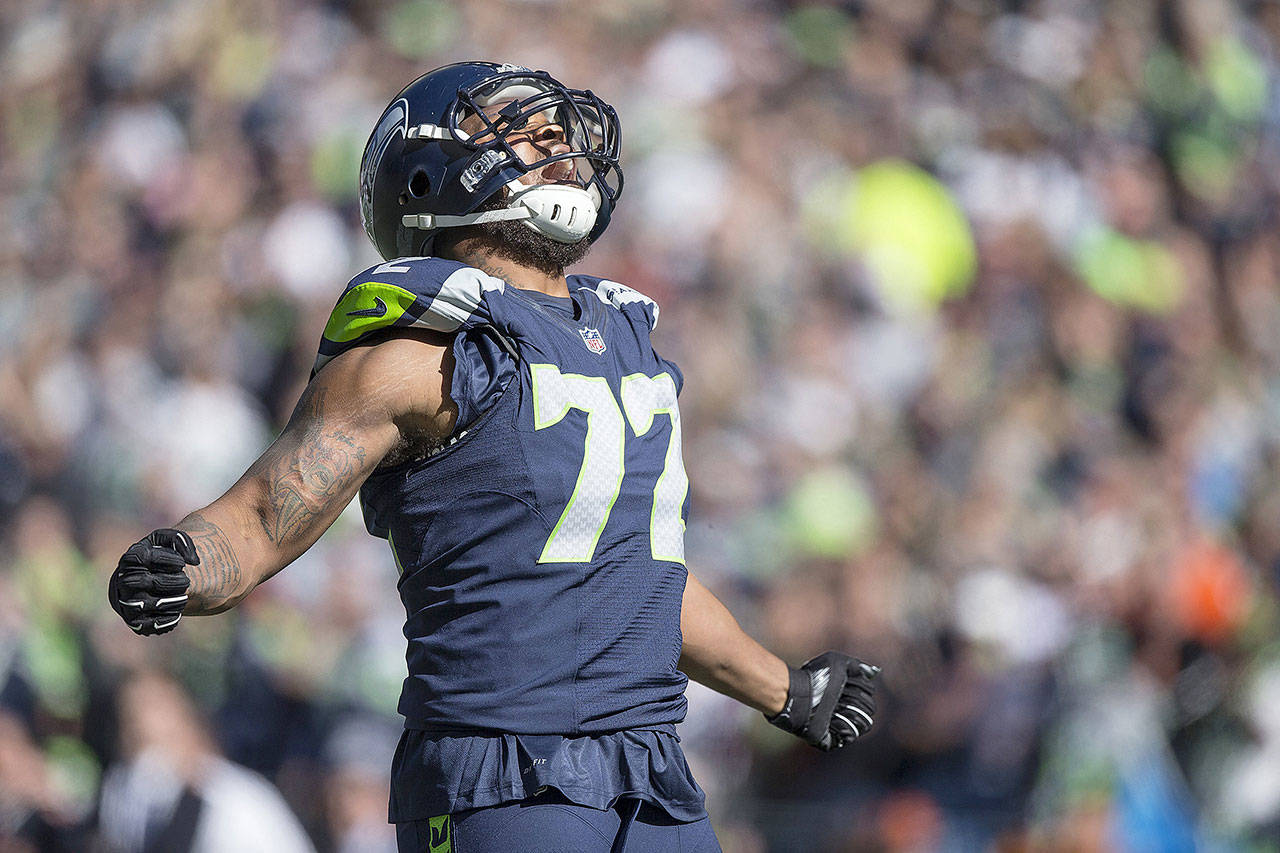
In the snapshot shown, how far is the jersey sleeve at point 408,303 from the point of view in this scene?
186cm

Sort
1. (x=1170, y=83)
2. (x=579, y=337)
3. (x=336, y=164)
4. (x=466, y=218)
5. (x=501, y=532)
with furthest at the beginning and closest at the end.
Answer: (x=336, y=164), (x=1170, y=83), (x=466, y=218), (x=579, y=337), (x=501, y=532)

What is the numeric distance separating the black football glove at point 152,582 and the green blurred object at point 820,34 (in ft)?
14.5

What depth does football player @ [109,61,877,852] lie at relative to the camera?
180 cm

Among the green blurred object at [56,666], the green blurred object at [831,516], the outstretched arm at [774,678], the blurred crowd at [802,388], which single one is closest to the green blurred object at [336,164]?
the blurred crowd at [802,388]

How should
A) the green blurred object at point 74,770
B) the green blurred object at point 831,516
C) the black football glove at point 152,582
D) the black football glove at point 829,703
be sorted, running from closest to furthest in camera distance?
the black football glove at point 152,582
the black football glove at point 829,703
the green blurred object at point 831,516
the green blurred object at point 74,770

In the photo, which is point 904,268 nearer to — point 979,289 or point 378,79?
point 979,289

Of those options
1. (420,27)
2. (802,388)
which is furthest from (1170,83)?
(420,27)

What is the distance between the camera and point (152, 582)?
1543 mm

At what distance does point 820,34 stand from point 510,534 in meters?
4.15

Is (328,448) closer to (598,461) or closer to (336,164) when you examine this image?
(598,461)

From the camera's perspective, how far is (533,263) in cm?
222

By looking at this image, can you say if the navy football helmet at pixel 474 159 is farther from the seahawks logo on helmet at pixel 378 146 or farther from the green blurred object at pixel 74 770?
the green blurred object at pixel 74 770

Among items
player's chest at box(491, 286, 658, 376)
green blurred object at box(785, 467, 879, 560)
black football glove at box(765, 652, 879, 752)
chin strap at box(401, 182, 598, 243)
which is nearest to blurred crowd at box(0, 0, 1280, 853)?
green blurred object at box(785, 467, 879, 560)

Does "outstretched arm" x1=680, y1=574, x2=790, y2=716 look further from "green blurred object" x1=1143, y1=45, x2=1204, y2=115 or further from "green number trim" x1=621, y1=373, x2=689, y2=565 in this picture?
"green blurred object" x1=1143, y1=45, x2=1204, y2=115
